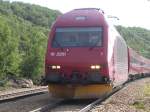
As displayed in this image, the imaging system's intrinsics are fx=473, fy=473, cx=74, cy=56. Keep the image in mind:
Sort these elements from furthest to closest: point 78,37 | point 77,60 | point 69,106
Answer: point 78,37
point 77,60
point 69,106

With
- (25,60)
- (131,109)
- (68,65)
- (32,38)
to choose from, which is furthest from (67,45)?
(32,38)

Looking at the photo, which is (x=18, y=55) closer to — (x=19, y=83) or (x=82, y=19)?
(x=19, y=83)

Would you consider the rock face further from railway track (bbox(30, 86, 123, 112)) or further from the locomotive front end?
the locomotive front end

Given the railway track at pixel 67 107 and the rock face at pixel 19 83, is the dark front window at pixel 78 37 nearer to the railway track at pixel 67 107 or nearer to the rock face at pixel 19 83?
the railway track at pixel 67 107

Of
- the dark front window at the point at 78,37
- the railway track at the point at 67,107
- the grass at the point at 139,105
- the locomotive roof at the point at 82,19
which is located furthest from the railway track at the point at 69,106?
the locomotive roof at the point at 82,19

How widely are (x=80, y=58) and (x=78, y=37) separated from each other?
1.00 metres

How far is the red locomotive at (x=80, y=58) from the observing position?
58.9ft

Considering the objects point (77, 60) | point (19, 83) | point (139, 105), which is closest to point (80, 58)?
point (77, 60)

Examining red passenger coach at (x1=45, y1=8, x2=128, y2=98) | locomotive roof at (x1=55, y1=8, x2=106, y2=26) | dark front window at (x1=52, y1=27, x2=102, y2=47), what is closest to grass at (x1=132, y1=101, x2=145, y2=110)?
red passenger coach at (x1=45, y1=8, x2=128, y2=98)

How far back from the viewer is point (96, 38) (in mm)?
18641

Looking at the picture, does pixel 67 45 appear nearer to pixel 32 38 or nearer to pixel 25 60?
pixel 25 60

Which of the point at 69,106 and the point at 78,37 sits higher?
the point at 78,37

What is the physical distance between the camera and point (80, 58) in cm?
1819

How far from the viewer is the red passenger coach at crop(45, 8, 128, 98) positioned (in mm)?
17953
